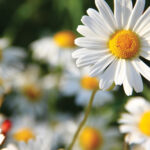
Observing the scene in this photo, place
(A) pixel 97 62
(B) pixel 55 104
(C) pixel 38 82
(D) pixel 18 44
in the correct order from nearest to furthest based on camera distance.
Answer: (A) pixel 97 62, (B) pixel 55 104, (C) pixel 38 82, (D) pixel 18 44

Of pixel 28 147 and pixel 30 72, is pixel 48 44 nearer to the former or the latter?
pixel 30 72

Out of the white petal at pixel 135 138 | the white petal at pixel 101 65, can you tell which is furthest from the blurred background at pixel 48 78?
the white petal at pixel 101 65

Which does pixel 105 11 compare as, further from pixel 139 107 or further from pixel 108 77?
pixel 139 107

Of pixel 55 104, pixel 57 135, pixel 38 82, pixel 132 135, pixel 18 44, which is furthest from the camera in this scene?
pixel 18 44

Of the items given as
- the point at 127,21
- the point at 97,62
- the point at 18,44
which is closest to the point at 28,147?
the point at 97,62

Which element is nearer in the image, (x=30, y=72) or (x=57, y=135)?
(x=57, y=135)

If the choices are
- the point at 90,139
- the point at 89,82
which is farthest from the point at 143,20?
the point at 89,82

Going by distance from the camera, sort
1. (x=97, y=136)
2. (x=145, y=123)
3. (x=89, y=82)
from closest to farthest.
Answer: (x=145, y=123), (x=97, y=136), (x=89, y=82)
